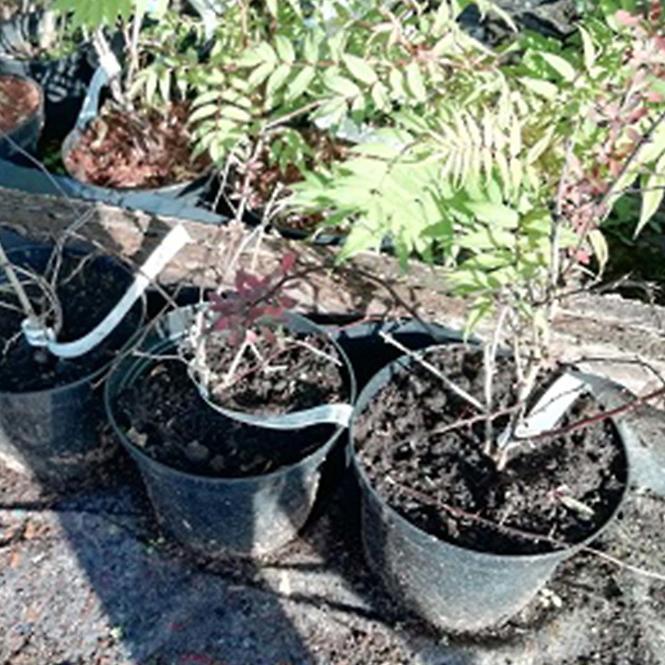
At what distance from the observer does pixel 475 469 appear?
234cm

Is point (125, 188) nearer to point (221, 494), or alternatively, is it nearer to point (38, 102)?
point (38, 102)

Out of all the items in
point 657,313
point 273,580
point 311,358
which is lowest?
point 273,580

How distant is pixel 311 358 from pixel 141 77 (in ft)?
3.63

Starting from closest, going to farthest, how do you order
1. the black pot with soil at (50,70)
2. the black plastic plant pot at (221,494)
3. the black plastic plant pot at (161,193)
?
the black plastic plant pot at (221,494)
the black plastic plant pot at (161,193)
the black pot with soil at (50,70)

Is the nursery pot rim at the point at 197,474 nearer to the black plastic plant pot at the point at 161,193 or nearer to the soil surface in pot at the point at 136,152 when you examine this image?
the black plastic plant pot at the point at 161,193

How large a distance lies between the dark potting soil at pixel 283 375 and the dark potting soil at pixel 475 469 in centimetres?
17

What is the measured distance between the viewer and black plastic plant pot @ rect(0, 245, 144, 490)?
2533mm

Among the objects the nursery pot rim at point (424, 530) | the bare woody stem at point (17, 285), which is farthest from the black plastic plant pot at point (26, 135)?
the nursery pot rim at point (424, 530)

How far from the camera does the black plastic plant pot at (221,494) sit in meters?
2.33

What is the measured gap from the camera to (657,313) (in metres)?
2.64

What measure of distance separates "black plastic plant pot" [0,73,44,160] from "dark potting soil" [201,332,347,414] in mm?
1391

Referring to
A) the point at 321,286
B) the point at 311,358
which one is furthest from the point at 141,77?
the point at 311,358

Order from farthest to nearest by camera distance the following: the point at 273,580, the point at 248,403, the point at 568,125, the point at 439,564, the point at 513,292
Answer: the point at 273,580
the point at 248,403
the point at 439,564
the point at 513,292
the point at 568,125

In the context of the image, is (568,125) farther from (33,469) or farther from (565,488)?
(33,469)
